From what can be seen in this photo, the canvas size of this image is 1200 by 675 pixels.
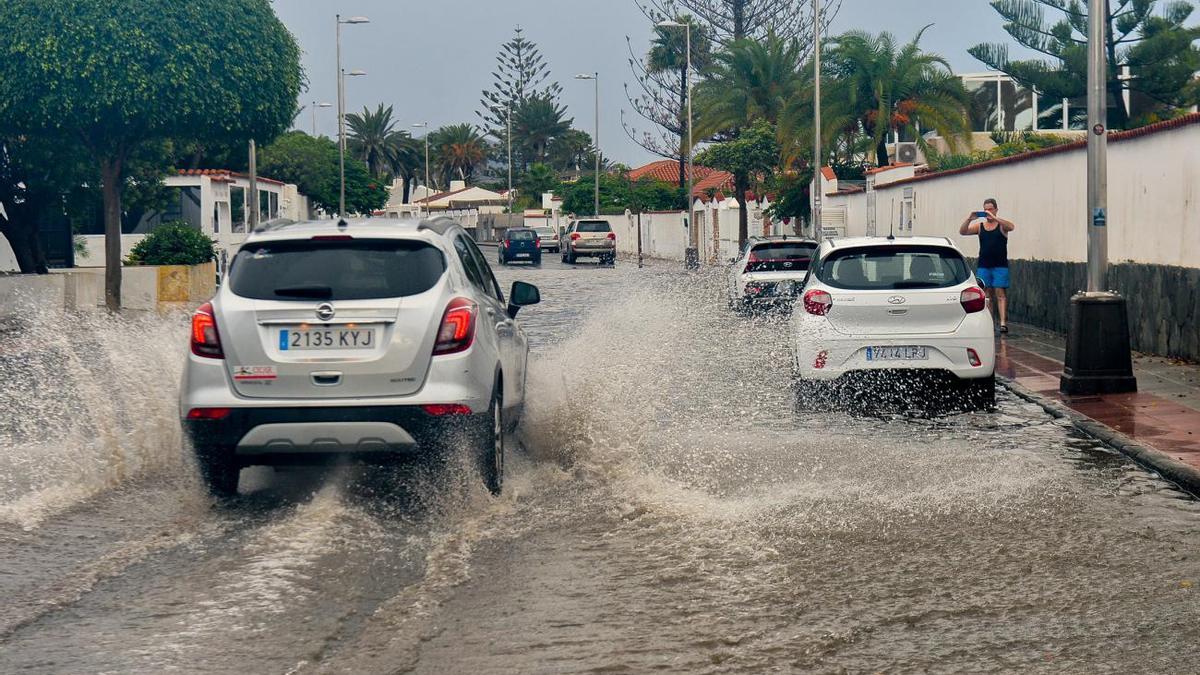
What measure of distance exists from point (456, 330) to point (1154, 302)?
11.3 m

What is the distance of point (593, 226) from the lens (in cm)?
6312

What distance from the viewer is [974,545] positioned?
24.3 ft

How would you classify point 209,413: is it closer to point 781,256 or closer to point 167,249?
point 781,256

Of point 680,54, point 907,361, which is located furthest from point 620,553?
point 680,54

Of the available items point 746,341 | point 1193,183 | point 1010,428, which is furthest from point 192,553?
point 746,341

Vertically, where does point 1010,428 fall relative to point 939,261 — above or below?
below

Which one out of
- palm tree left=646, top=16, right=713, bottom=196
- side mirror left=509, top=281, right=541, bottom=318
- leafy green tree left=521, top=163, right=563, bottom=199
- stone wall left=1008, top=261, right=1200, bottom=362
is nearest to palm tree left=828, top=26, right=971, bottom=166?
stone wall left=1008, top=261, right=1200, bottom=362

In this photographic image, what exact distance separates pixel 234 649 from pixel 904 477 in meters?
4.90

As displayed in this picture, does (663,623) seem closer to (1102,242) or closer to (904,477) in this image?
(904,477)

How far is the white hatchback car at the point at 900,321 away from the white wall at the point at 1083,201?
4.47 m

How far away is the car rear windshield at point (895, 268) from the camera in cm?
1312

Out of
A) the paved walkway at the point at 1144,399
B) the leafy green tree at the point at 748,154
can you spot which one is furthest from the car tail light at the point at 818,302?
the leafy green tree at the point at 748,154

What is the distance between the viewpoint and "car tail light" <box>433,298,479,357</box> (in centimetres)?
827

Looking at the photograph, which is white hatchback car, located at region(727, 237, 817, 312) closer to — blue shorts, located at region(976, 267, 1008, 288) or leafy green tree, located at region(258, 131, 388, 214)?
blue shorts, located at region(976, 267, 1008, 288)
